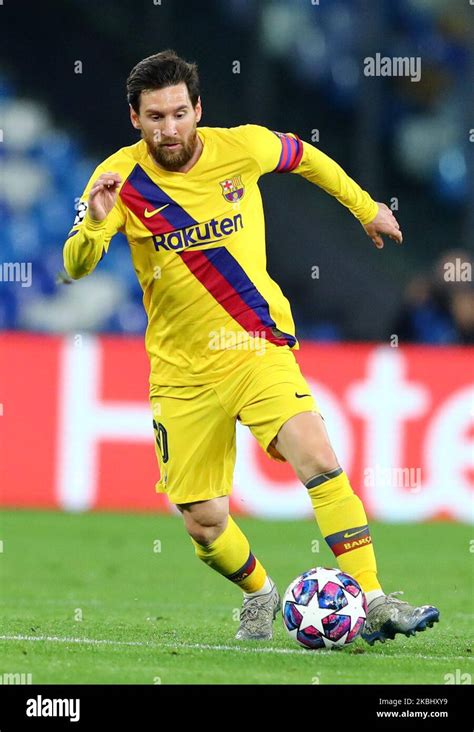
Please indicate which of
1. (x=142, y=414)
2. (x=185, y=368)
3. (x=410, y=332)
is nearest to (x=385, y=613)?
(x=185, y=368)

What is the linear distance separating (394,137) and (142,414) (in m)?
6.13

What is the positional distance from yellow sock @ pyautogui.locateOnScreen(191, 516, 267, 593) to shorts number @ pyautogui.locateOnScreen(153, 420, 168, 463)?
0.42 meters

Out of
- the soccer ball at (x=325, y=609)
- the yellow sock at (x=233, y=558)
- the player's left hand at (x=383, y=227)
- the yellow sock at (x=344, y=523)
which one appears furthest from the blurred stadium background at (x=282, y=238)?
the soccer ball at (x=325, y=609)

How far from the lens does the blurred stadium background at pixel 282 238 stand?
12086mm

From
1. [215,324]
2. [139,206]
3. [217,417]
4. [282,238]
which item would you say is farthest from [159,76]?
[282,238]

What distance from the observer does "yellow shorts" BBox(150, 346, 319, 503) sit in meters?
6.07

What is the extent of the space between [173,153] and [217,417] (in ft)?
3.89

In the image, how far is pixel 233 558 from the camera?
641 centimetres

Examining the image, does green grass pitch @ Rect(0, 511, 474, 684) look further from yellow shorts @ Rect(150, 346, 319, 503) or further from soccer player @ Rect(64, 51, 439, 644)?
yellow shorts @ Rect(150, 346, 319, 503)

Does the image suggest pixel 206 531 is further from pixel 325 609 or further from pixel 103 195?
pixel 103 195

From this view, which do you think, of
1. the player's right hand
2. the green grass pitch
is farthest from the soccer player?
the green grass pitch

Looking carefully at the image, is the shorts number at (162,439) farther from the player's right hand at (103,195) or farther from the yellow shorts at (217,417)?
the player's right hand at (103,195)

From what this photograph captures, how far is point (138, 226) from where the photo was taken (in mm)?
6188

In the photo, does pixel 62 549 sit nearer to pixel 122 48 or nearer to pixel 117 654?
pixel 117 654
